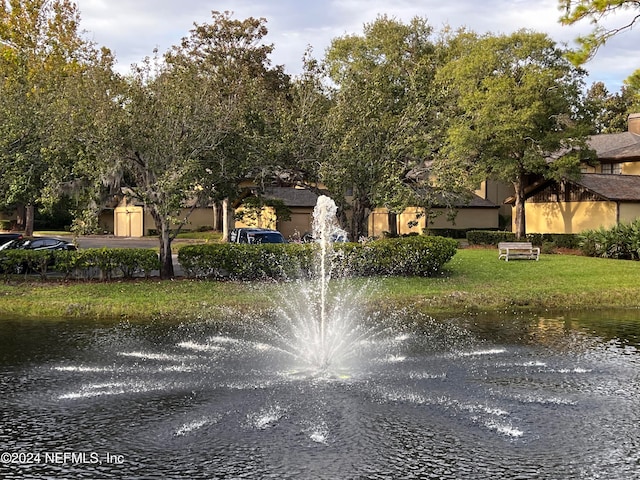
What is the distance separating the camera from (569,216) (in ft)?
152

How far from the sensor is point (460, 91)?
45.1 m

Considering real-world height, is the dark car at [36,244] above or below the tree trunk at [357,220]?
below

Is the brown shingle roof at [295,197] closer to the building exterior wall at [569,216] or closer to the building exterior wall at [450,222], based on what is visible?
the building exterior wall at [450,222]

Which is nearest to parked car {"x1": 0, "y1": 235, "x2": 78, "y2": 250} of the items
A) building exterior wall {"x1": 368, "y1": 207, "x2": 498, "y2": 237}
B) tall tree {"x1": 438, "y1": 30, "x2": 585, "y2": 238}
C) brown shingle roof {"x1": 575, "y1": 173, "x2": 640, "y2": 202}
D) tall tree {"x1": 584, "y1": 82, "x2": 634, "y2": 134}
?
tall tree {"x1": 438, "y1": 30, "x2": 585, "y2": 238}

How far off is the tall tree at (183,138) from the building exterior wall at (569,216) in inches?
1020

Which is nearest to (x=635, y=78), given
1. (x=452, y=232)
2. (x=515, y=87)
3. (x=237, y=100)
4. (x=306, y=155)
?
(x=306, y=155)

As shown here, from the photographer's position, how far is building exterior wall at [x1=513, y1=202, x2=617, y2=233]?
144 ft

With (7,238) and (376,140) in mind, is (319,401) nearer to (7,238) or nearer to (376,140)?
(376,140)

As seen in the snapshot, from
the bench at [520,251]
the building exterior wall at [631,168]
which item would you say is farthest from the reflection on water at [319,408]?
the building exterior wall at [631,168]

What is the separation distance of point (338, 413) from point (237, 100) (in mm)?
18574

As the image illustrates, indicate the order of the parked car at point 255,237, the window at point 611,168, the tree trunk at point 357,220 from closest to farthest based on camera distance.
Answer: the tree trunk at point 357,220
the parked car at point 255,237
the window at point 611,168

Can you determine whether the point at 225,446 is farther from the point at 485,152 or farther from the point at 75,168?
the point at 485,152

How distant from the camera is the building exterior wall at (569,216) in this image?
43875 mm

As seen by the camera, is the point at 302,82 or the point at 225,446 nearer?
the point at 225,446
